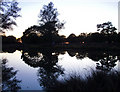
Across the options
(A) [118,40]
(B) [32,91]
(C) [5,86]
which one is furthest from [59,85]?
(A) [118,40]

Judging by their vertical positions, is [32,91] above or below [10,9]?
below

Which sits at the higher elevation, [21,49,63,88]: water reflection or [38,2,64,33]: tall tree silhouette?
[38,2,64,33]: tall tree silhouette

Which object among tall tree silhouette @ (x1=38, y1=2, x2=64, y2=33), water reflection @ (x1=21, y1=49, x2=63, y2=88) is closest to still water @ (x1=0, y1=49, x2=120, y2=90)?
water reflection @ (x1=21, y1=49, x2=63, y2=88)

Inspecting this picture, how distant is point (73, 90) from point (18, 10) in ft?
60.1

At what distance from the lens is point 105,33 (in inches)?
1426

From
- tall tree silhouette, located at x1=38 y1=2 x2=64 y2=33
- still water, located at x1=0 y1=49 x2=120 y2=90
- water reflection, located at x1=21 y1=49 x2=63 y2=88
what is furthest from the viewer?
tall tree silhouette, located at x1=38 y1=2 x2=64 y2=33

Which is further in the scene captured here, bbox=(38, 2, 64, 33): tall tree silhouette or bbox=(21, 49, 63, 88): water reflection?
bbox=(38, 2, 64, 33): tall tree silhouette

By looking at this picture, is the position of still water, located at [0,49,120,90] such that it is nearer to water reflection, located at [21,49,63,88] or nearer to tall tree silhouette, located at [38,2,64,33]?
water reflection, located at [21,49,63,88]

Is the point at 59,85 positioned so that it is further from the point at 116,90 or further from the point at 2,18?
the point at 2,18

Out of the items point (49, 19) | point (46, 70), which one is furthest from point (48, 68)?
point (49, 19)

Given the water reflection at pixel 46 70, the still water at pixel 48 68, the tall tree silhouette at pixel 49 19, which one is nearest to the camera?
the water reflection at pixel 46 70

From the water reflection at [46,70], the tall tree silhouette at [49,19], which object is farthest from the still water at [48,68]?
the tall tree silhouette at [49,19]

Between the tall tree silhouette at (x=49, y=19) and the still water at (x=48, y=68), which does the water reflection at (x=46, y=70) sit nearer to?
the still water at (x=48, y=68)

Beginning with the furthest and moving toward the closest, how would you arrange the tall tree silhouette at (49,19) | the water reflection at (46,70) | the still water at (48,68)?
the tall tree silhouette at (49,19) → the still water at (48,68) → the water reflection at (46,70)
